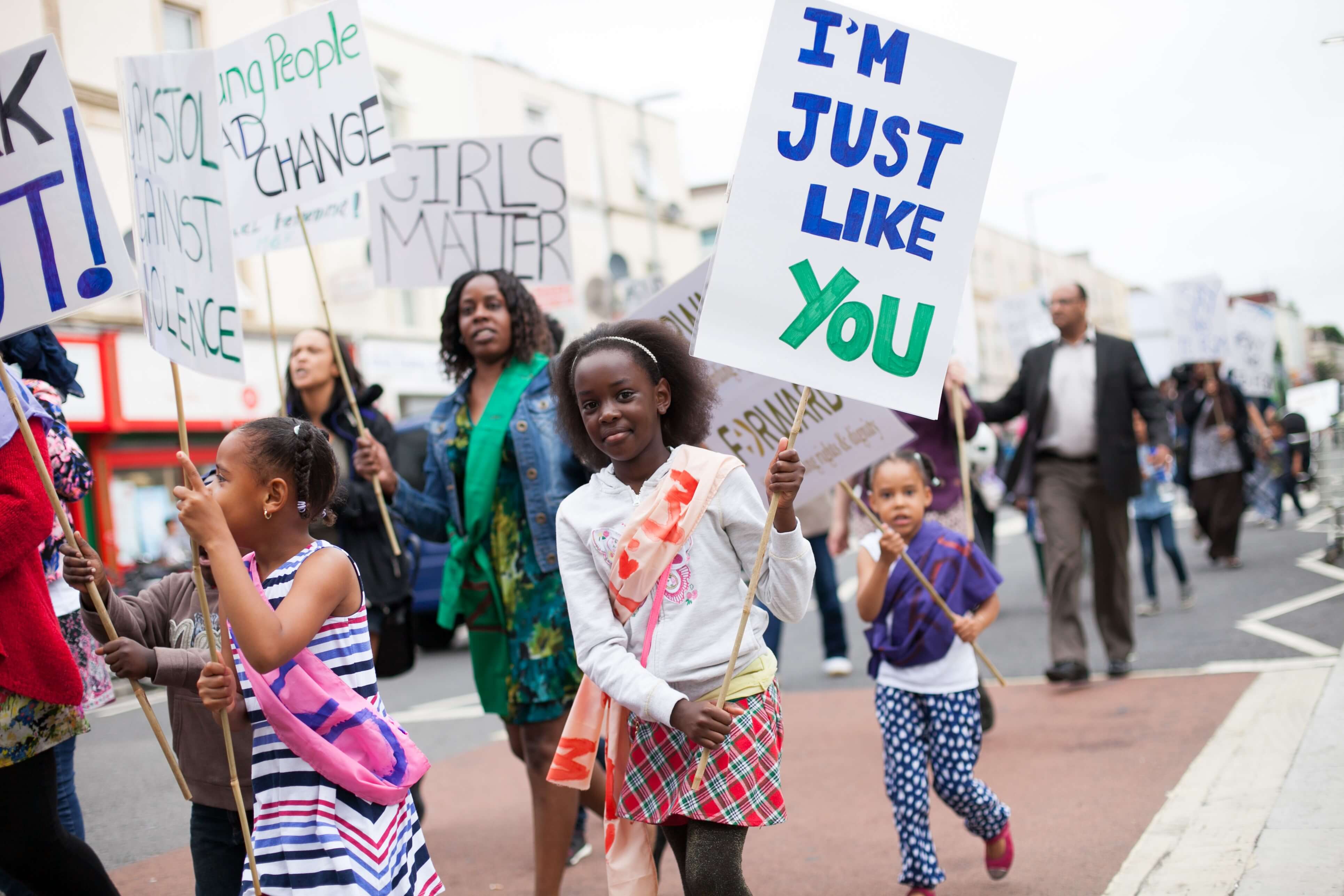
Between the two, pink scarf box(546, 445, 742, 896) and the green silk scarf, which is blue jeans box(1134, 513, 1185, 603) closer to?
the green silk scarf

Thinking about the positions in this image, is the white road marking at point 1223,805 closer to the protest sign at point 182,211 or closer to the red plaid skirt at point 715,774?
the red plaid skirt at point 715,774

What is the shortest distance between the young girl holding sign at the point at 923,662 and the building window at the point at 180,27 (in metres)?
17.0

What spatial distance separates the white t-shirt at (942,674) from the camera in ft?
12.7

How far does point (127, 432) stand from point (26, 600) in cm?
1599

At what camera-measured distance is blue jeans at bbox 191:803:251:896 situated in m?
2.90

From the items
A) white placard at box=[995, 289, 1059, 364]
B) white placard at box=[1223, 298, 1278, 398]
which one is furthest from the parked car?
white placard at box=[1223, 298, 1278, 398]

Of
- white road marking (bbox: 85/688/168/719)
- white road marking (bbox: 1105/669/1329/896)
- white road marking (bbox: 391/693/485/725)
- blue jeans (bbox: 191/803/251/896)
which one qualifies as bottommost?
white road marking (bbox: 85/688/168/719)

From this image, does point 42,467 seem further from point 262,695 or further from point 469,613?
point 469,613

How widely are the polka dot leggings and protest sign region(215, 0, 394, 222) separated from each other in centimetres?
265

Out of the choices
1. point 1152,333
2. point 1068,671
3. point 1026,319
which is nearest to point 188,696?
point 1068,671

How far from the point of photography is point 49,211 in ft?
9.41

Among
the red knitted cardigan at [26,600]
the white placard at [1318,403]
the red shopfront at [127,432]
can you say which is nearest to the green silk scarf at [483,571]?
the red knitted cardigan at [26,600]

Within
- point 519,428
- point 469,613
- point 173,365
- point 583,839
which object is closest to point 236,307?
point 173,365

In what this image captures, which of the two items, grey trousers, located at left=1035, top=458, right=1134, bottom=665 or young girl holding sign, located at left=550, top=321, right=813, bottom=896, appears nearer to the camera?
young girl holding sign, located at left=550, top=321, right=813, bottom=896
